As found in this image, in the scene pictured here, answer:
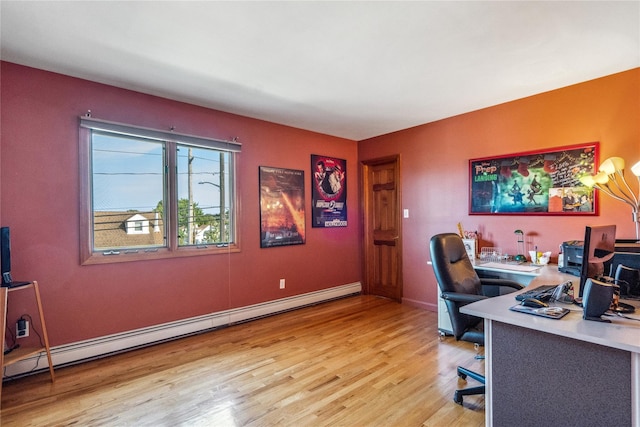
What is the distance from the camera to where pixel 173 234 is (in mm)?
3172

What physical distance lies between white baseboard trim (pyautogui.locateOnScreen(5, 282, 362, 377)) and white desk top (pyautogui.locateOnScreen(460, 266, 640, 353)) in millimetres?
2718

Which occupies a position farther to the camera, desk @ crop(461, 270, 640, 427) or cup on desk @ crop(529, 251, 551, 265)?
cup on desk @ crop(529, 251, 551, 265)

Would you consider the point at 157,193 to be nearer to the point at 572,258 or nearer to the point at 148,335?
the point at 148,335

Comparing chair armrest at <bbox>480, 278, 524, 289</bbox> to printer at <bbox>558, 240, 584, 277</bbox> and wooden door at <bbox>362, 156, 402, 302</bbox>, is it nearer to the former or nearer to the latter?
printer at <bbox>558, 240, 584, 277</bbox>

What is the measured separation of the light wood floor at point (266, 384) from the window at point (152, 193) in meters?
0.98

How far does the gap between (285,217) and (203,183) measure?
111 cm

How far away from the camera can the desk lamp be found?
2463mm

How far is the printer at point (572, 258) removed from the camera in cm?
234

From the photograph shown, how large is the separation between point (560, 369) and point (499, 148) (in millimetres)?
2619

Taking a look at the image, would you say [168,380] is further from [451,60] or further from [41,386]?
[451,60]

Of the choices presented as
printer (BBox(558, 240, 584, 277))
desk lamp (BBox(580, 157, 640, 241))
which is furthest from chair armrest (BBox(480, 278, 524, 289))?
desk lamp (BBox(580, 157, 640, 241))

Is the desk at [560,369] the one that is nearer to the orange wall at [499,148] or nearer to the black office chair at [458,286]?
the black office chair at [458,286]

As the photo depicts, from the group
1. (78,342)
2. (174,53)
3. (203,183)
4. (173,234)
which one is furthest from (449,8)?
(78,342)

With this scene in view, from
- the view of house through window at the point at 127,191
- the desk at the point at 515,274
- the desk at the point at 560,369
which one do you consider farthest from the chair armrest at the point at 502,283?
the view of house through window at the point at 127,191
